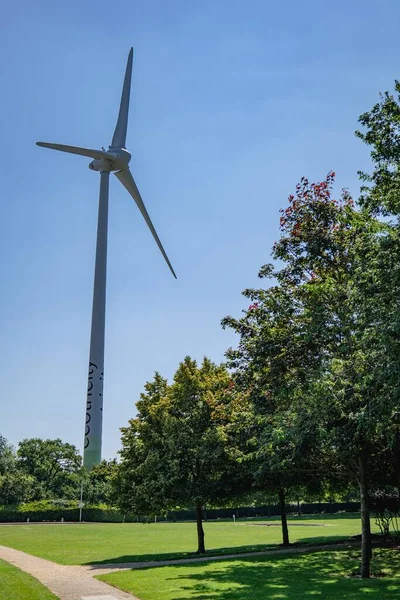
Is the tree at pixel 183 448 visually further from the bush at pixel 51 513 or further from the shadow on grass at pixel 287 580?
the bush at pixel 51 513

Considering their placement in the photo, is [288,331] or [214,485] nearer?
[288,331]

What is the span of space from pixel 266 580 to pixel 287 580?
777mm

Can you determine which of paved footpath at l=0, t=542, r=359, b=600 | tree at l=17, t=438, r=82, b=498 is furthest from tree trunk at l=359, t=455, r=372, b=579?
tree at l=17, t=438, r=82, b=498

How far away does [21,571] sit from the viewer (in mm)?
24094

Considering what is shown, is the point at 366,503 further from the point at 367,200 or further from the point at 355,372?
the point at 367,200

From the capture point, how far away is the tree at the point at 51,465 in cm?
10006

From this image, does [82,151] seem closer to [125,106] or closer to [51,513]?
[125,106]

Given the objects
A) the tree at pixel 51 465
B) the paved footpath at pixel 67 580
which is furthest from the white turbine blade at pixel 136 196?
the tree at pixel 51 465

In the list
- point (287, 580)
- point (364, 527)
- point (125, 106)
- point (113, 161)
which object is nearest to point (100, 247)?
point (113, 161)

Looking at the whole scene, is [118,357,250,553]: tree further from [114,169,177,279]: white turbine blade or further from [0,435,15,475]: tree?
[0,435,15,475]: tree

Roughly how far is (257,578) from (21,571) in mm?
10827

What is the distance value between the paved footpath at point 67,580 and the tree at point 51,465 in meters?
73.2

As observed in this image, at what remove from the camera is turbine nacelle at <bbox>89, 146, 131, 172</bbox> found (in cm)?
2138

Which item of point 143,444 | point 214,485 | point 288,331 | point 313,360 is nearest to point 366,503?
point 313,360
